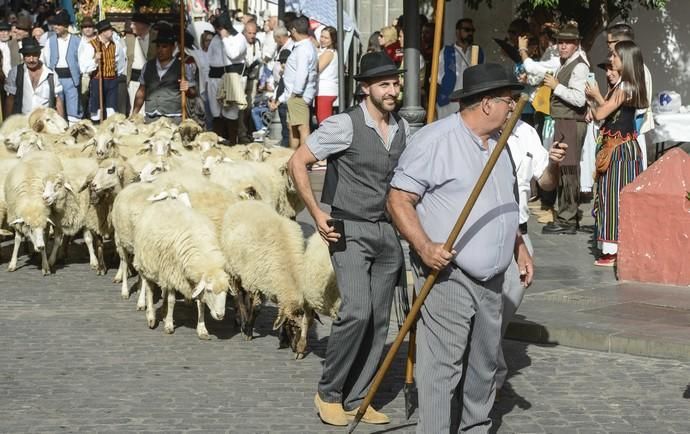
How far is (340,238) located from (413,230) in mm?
1083

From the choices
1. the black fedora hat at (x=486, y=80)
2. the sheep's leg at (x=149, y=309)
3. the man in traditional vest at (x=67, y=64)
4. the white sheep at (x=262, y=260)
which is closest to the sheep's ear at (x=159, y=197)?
the sheep's leg at (x=149, y=309)

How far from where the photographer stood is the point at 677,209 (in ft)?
36.6

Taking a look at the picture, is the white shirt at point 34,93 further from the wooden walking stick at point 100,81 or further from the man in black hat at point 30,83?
the wooden walking stick at point 100,81

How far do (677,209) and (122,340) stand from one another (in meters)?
4.71

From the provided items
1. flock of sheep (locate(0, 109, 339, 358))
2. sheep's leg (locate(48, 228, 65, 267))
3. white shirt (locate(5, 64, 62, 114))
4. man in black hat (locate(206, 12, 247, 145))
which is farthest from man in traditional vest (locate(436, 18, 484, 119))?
sheep's leg (locate(48, 228, 65, 267))

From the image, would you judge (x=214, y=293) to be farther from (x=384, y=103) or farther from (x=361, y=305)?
(x=384, y=103)

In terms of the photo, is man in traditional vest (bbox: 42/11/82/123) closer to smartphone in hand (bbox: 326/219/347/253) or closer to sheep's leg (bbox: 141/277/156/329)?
sheep's leg (bbox: 141/277/156/329)

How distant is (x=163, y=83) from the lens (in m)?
16.3

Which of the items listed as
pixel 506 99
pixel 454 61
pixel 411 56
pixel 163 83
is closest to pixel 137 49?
pixel 163 83

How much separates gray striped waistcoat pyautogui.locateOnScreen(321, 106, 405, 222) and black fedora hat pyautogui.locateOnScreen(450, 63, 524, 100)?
1017 mm

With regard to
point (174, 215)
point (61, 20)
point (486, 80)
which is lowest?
point (174, 215)

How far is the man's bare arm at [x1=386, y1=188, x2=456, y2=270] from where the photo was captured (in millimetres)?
6203

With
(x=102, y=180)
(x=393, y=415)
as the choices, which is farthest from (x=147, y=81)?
(x=393, y=415)

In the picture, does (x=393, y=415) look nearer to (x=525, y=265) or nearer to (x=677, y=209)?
(x=525, y=265)
